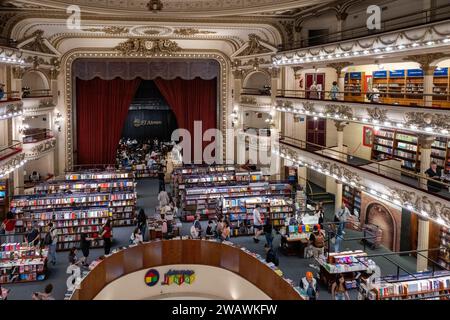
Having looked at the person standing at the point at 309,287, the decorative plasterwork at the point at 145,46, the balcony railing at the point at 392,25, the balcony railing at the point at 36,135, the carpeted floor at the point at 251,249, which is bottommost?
the carpeted floor at the point at 251,249

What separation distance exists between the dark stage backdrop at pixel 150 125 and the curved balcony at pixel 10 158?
27.6 feet

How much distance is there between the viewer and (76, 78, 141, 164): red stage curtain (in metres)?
22.5

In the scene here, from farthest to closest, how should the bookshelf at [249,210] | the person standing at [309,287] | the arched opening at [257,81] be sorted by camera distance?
the arched opening at [257,81] < the bookshelf at [249,210] < the person standing at [309,287]

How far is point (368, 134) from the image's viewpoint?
16844mm

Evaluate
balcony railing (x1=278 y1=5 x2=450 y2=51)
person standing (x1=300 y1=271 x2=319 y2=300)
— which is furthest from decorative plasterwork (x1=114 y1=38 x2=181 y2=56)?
person standing (x1=300 y1=271 x2=319 y2=300)

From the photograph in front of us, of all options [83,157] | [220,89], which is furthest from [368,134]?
[83,157]

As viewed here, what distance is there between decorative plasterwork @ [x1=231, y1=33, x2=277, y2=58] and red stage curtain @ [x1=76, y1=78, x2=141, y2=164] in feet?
19.9

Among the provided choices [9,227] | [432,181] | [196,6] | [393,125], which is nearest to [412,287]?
[432,181]

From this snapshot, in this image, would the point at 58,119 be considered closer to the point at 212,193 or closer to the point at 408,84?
the point at 212,193

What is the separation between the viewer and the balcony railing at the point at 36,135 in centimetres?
1814

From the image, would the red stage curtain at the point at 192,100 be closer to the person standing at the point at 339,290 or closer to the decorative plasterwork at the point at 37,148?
the decorative plasterwork at the point at 37,148

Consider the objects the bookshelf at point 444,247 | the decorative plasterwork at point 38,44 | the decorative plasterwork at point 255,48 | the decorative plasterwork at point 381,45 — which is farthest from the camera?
the decorative plasterwork at point 255,48

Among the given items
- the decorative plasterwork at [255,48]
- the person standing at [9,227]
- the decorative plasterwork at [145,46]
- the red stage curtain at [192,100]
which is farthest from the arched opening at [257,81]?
the person standing at [9,227]

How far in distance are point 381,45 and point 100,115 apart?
15.2 meters
